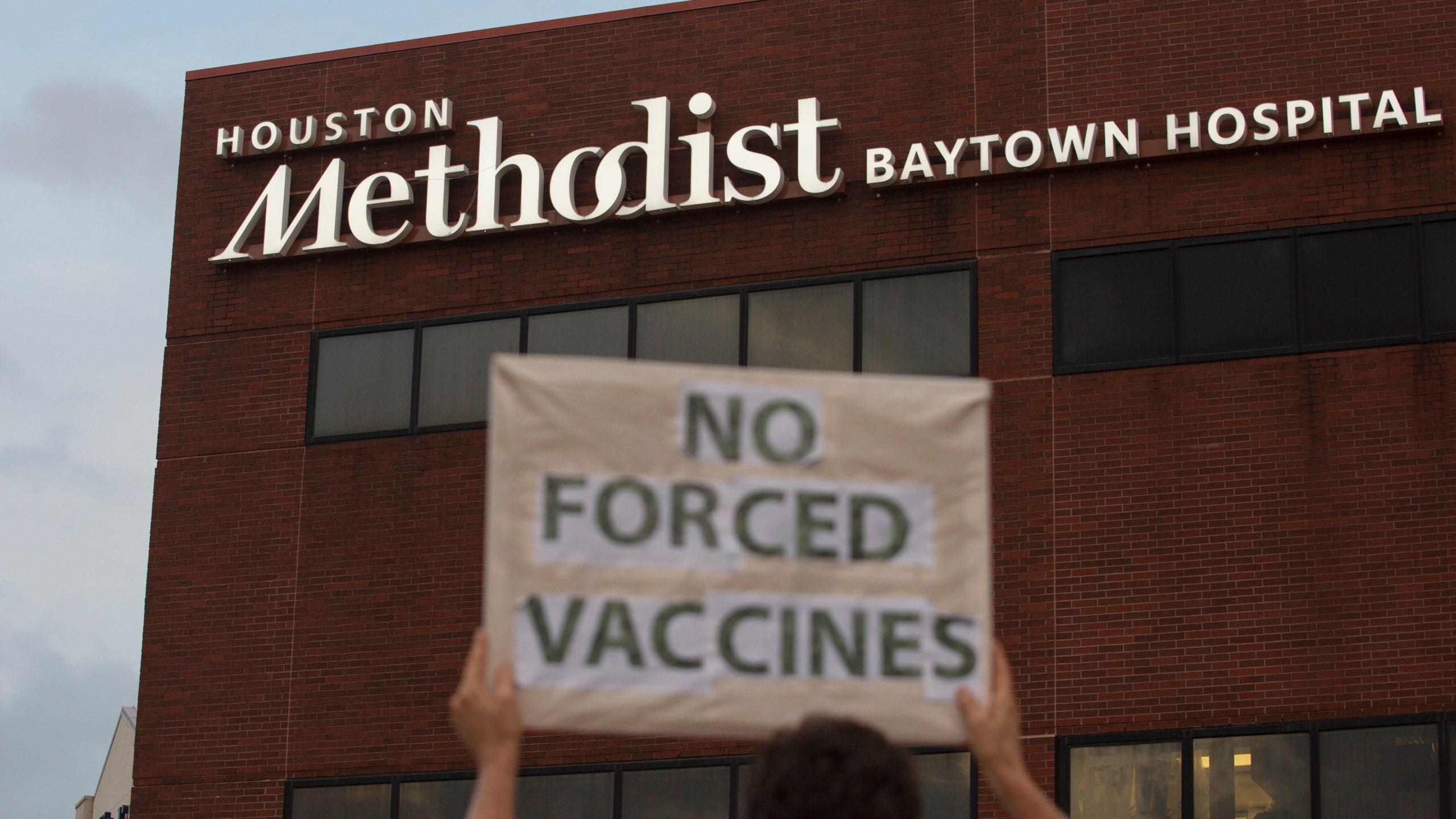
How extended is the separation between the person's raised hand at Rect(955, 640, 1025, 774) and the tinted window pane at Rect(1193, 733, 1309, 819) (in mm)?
13281

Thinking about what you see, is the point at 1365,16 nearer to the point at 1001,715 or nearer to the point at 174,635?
the point at 174,635

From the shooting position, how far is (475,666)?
14.8ft

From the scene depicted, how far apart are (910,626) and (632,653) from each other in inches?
28.9

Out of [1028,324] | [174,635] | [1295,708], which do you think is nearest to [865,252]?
[1028,324]

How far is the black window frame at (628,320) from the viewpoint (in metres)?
19.4

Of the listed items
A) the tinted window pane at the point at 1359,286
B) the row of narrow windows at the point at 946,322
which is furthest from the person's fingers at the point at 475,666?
the tinted window pane at the point at 1359,286

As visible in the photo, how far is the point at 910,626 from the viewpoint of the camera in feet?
16.4

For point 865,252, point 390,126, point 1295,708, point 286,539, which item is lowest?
point 1295,708

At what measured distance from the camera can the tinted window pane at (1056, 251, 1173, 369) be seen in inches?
732

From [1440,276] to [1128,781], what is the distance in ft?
18.6

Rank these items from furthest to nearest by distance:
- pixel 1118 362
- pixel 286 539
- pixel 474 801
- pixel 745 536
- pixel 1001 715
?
1. pixel 286 539
2. pixel 1118 362
3. pixel 745 536
4. pixel 1001 715
5. pixel 474 801

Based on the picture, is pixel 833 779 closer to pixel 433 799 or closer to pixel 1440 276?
pixel 1440 276

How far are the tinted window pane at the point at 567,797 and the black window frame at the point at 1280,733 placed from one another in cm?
452

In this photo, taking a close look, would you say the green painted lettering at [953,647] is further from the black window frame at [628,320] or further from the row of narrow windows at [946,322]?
the black window frame at [628,320]
